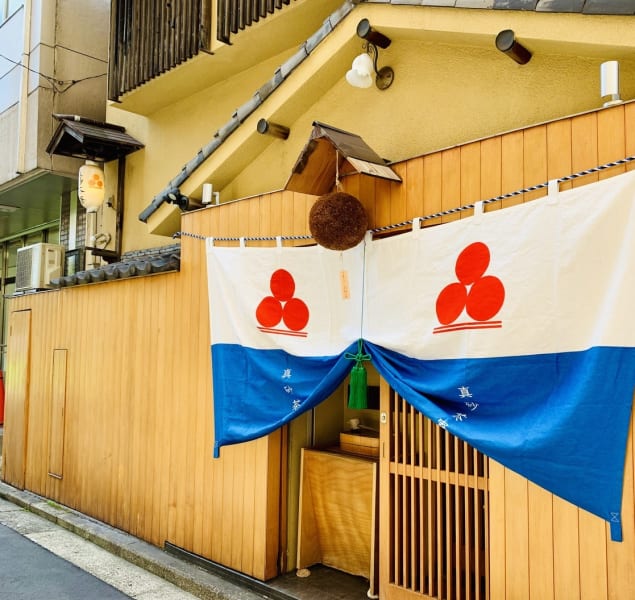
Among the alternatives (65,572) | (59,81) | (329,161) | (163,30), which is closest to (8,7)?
(59,81)

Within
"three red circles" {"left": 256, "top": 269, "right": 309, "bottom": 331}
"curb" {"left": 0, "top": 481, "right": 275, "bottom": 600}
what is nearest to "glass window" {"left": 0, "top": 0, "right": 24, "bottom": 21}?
"curb" {"left": 0, "top": 481, "right": 275, "bottom": 600}

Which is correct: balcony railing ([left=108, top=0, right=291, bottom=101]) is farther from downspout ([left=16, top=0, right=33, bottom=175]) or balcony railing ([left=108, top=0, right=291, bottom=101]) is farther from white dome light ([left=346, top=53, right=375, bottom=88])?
white dome light ([left=346, top=53, right=375, bottom=88])

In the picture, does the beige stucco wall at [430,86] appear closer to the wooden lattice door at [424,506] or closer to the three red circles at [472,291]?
the three red circles at [472,291]

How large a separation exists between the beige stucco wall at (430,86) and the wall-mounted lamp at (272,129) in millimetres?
97

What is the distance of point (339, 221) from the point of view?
211 inches

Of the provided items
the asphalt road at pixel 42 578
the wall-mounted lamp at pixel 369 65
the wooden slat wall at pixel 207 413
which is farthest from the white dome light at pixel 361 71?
the asphalt road at pixel 42 578

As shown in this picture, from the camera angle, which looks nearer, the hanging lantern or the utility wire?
the hanging lantern

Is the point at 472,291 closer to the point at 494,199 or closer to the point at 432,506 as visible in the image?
the point at 494,199

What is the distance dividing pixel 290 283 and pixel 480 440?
104 inches

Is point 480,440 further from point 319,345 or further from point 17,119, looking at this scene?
point 17,119

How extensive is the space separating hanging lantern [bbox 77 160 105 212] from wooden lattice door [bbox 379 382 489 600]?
27.9ft

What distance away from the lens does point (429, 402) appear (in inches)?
193

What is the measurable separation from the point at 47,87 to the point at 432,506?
40.8 ft

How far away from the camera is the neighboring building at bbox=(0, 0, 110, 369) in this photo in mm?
12953
